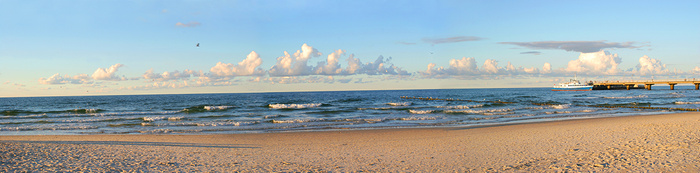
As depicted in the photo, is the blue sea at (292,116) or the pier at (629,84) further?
the pier at (629,84)

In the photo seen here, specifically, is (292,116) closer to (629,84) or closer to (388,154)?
(388,154)

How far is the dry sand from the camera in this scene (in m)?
9.82

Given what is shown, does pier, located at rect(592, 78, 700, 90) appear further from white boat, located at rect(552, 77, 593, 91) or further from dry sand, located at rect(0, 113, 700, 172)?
dry sand, located at rect(0, 113, 700, 172)

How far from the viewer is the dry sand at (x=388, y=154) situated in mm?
9820

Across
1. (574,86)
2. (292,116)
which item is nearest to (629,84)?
(574,86)

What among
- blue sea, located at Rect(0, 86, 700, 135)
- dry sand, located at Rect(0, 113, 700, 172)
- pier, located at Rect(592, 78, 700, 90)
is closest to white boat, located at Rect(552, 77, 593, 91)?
pier, located at Rect(592, 78, 700, 90)

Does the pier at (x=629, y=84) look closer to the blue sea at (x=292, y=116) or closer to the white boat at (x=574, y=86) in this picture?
the white boat at (x=574, y=86)

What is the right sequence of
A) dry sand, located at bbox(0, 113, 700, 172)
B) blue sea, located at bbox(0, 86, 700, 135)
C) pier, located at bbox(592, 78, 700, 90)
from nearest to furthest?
dry sand, located at bbox(0, 113, 700, 172) < blue sea, located at bbox(0, 86, 700, 135) < pier, located at bbox(592, 78, 700, 90)

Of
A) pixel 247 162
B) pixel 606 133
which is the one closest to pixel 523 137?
pixel 606 133

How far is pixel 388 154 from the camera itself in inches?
476

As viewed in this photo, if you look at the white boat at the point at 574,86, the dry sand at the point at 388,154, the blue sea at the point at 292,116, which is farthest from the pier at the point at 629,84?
the dry sand at the point at 388,154

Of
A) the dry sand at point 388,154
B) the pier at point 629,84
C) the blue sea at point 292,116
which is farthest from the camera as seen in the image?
the pier at point 629,84

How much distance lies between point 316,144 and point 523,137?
24.7 feet

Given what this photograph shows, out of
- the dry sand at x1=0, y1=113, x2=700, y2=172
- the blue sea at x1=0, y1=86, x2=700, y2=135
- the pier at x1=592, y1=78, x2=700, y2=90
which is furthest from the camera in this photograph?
the pier at x1=592, y1=78, x2=700, y2=90
